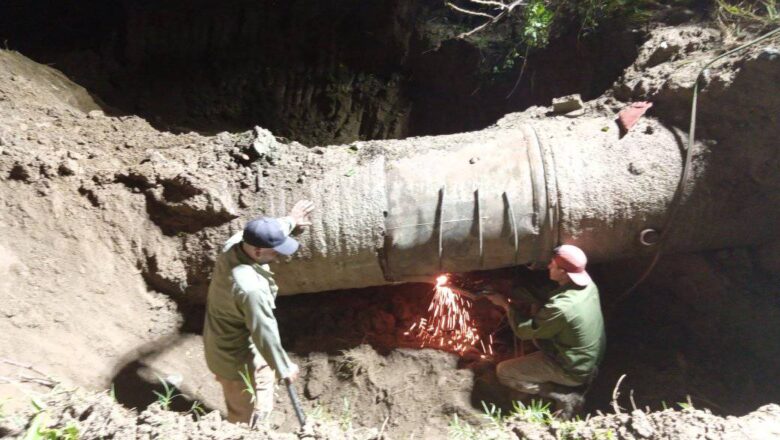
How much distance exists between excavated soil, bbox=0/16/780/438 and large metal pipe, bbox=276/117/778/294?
0.25 metres

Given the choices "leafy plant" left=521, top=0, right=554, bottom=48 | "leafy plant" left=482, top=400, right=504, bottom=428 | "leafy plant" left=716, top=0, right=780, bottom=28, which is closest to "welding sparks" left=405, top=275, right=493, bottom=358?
"leafy plant" left=482, top=400, right=504, bottom=428

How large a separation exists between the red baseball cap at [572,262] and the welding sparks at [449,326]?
1094 mm

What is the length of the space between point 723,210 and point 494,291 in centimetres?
170

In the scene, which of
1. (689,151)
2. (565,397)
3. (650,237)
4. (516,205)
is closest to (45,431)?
(516,205)

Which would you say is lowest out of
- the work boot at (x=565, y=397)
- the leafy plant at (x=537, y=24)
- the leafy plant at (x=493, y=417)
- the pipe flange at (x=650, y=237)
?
the work boot at (x=565, y=397)

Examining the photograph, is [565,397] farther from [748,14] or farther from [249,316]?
[748,14]

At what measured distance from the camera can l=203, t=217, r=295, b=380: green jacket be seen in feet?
8.66

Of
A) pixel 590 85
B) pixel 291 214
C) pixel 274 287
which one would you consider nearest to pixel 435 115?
pixel 590 85

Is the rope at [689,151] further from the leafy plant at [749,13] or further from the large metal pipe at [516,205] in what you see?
the leafy plant at [749,13]

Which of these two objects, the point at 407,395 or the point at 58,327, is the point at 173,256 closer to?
the point at 58,327

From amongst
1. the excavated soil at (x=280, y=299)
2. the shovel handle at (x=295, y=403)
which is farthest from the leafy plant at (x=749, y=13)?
the shovel handle at (x=295, y=403)

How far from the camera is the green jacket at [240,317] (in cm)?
264

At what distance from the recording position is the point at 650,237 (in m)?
3.35

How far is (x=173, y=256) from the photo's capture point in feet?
11.1
